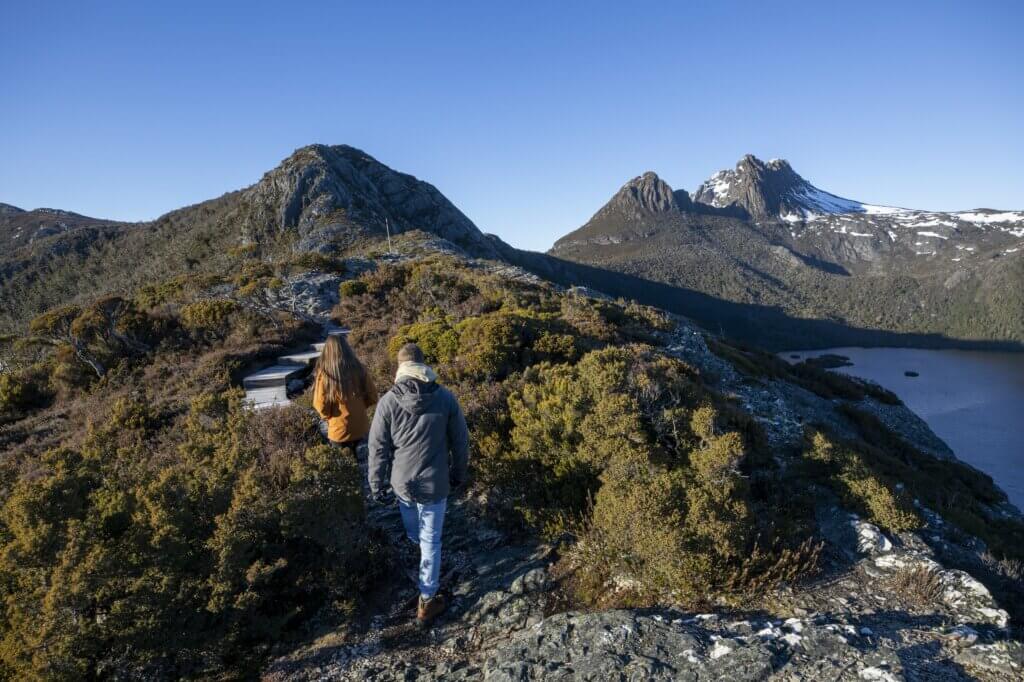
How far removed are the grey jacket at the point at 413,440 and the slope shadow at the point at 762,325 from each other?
356 ft

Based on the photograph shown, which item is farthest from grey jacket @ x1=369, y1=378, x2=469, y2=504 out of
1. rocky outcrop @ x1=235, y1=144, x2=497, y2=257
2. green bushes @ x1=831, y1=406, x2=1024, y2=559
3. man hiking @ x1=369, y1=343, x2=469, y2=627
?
rocky outcrop @ x1=235, y1=144, x2=497, y2=257

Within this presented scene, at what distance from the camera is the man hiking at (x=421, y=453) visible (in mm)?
4074

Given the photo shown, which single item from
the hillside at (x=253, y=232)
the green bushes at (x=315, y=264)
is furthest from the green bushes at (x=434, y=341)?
the hillside at (x=253, y=232)

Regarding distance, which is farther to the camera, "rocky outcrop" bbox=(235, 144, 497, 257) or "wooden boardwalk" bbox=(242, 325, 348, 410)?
"rocky outcrop" bbox=(235, 144, 497, 257)

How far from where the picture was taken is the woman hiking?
5.08 metres

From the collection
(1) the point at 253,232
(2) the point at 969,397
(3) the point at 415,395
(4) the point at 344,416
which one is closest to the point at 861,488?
(3) the point at 415,395

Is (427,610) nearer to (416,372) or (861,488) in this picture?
(416,372)

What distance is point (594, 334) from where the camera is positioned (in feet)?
38.0

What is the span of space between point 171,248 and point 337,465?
60226 millimetres

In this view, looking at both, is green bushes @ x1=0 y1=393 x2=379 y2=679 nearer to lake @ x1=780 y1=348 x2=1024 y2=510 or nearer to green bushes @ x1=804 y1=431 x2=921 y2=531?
green bushes @ x1=804 y1=431 x2=921 y2=531

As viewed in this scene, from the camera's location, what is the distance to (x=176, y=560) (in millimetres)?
3486

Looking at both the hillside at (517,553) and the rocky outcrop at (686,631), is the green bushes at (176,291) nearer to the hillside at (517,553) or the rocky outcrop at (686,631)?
the hillside at (517,553)

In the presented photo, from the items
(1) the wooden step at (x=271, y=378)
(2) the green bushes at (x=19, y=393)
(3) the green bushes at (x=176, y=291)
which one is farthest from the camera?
(3) the green bushes at (x=176, y=291)

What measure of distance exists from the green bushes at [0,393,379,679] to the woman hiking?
0.55m
